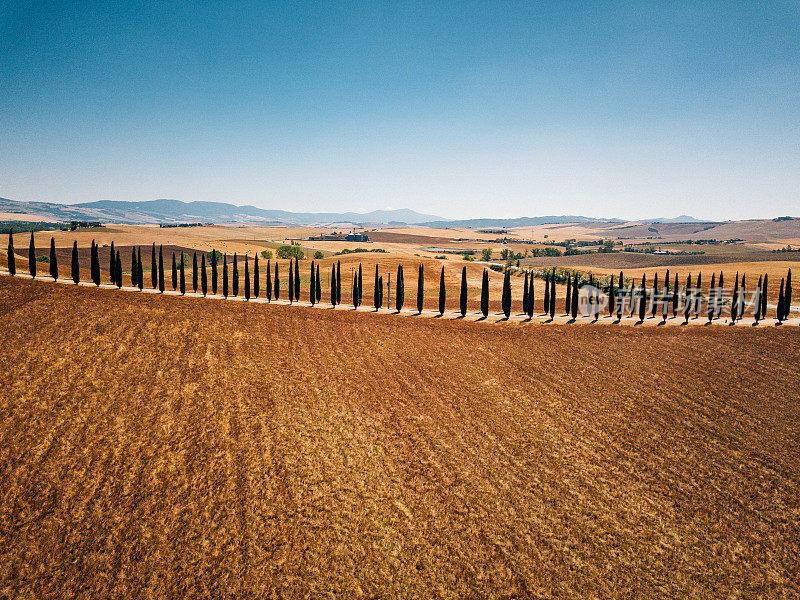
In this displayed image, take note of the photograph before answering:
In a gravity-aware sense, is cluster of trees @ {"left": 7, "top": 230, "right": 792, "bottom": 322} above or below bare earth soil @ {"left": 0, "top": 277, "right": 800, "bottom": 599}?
above

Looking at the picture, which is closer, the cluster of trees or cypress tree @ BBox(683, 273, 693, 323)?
the cluster of trees

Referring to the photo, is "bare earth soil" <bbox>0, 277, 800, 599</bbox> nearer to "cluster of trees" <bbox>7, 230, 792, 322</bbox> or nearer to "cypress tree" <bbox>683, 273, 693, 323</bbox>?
"cluster of trees" <bbox>7, 230, 792, 322</bbox>

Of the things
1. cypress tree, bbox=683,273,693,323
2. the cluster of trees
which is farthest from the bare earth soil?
cypress tree, bbox=683,273,693,323

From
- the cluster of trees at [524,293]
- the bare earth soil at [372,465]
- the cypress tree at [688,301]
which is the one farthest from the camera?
the cypress tree at [688,301]

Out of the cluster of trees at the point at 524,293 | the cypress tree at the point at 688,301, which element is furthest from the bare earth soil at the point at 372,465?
the cypress tree at the point at 688,301

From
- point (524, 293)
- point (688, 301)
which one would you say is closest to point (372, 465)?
point (524, 293)

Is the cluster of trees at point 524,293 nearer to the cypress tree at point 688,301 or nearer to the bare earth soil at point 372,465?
the cypress tree at point 688,301

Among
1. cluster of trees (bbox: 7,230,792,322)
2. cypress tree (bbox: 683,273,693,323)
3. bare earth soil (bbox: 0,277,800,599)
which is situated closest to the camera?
bare earth soil (bbox: 0,277,800,599)

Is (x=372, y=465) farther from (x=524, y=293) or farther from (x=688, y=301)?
(x=688, y=301)

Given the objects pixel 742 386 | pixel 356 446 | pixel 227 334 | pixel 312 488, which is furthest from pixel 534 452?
pixel 227 334
